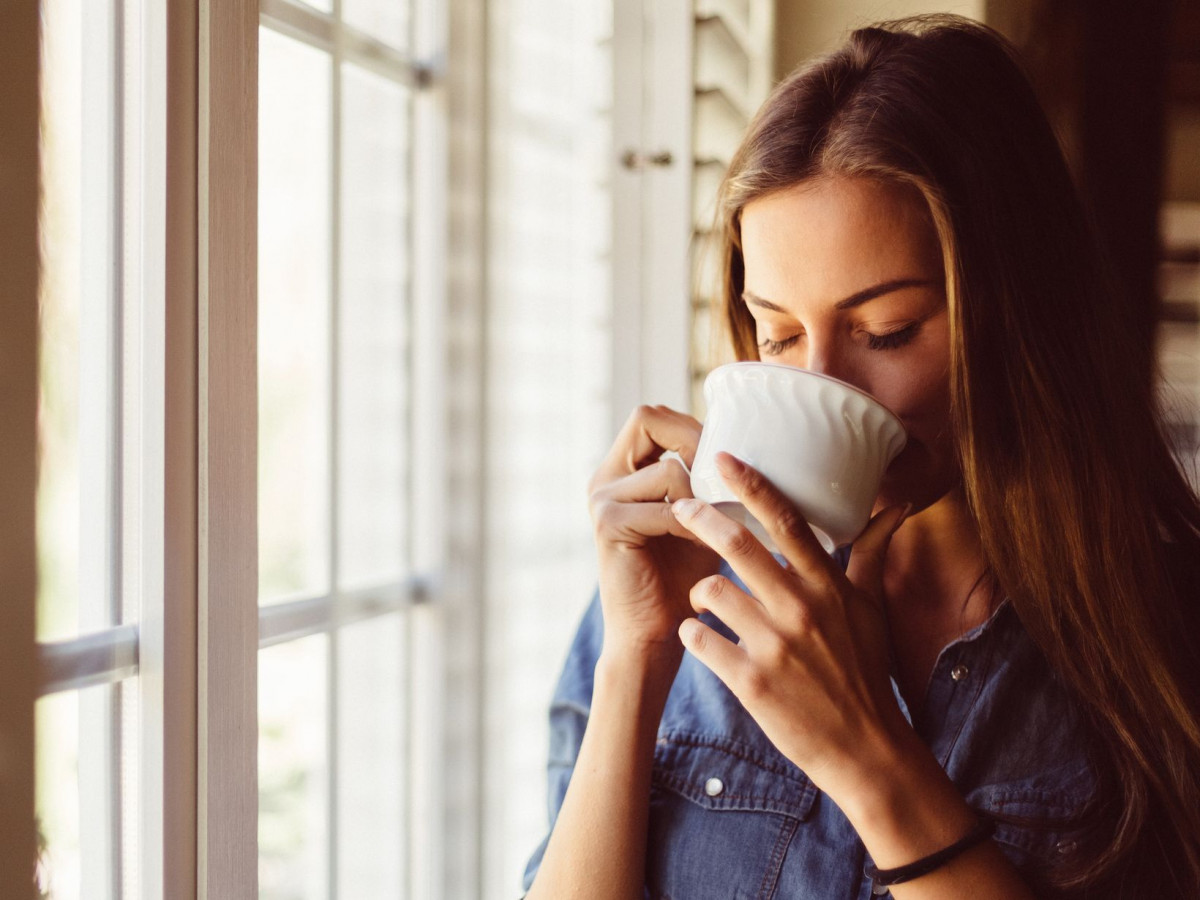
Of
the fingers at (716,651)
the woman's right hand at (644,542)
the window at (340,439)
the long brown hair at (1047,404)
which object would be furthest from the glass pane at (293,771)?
the long brown hair at (1047,404)

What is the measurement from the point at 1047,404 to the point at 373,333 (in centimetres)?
78

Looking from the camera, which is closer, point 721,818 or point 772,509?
point 772,509

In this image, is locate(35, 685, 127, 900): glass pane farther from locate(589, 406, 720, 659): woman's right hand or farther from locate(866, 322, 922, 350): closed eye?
locate(866, 322, 922, 350): closed eye

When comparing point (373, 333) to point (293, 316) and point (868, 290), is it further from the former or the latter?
point (868, 290)

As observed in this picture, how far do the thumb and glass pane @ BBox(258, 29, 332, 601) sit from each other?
0.60 m

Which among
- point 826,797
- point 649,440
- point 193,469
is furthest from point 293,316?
point 826,797

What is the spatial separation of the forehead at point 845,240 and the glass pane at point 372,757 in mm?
699

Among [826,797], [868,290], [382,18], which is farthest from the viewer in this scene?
[382,18]

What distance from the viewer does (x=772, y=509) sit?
2.29 feet

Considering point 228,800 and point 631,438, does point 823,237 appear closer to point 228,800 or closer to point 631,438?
point 631,438

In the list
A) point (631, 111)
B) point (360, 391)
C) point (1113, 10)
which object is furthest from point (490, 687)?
point (1113, 10)

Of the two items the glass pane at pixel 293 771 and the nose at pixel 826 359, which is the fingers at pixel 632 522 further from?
the glass pane at pixel 293 771

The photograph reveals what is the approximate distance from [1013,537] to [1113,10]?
0.76 meters

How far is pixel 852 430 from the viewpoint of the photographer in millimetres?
700
